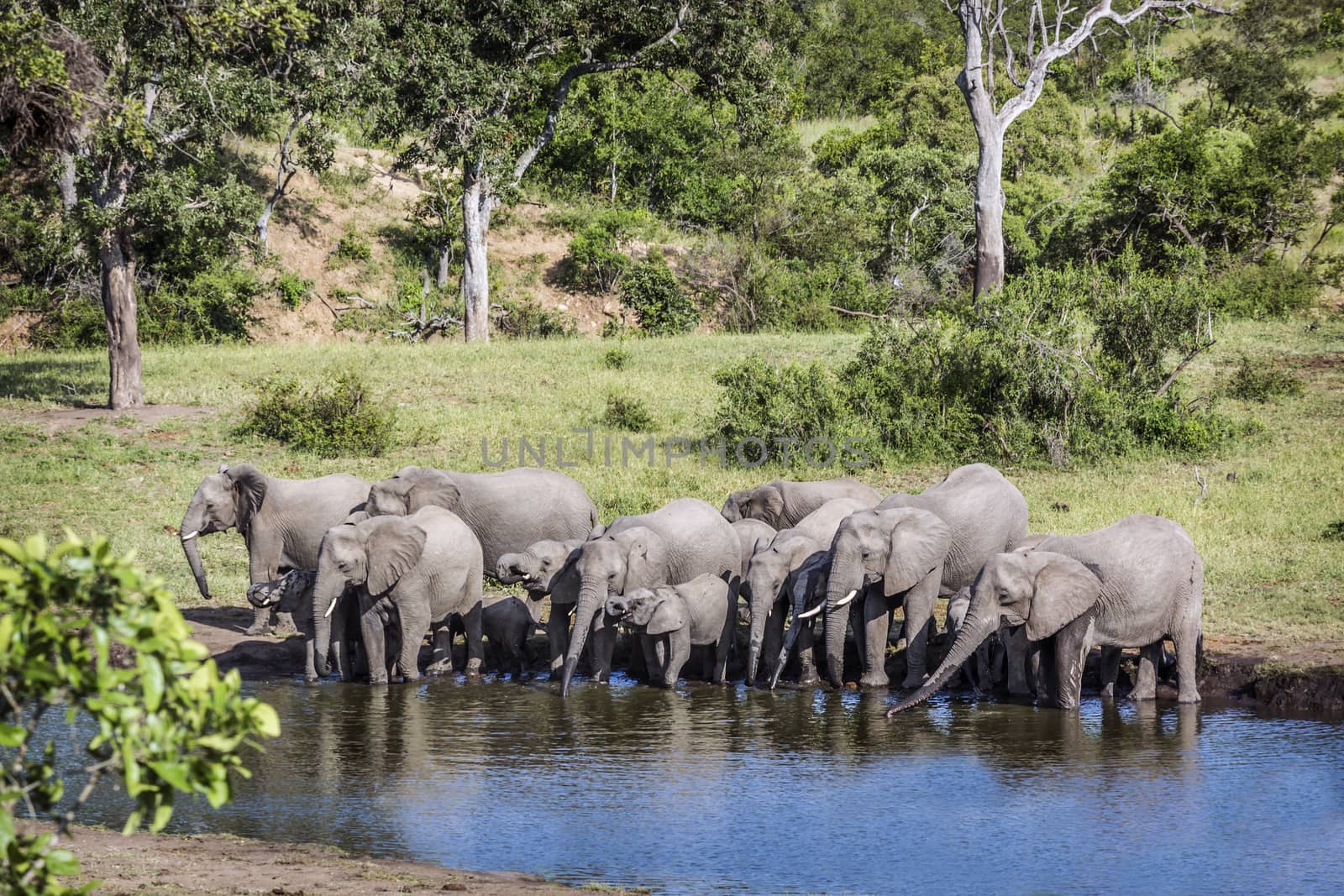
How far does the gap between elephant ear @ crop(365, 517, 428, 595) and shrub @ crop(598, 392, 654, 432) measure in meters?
9.61

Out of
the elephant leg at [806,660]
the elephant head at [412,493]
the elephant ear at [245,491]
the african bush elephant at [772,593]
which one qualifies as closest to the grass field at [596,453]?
the elephant ear at [245,491]

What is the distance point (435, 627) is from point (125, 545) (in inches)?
→ 199

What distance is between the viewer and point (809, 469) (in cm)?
2116

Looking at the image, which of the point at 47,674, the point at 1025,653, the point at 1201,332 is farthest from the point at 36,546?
the point at 1201,332

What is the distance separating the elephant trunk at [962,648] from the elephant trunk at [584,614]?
271cm

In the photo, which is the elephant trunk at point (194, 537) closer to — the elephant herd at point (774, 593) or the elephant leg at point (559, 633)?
the elephant herd at point (774, 593)

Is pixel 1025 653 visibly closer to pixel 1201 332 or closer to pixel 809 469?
pixel 809 469

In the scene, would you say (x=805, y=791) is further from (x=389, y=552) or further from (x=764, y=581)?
(x=389, y=552)

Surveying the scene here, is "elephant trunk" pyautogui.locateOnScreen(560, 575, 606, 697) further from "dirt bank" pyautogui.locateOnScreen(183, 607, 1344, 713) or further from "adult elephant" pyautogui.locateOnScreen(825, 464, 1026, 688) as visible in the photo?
"adult elephant" pyautogui.locateOnScreen(825, 464, 1026, 688)

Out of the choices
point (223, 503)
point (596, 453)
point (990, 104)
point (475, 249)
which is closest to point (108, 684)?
point (223, 503)

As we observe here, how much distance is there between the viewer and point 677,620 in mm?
12953

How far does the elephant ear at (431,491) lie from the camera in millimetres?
15766

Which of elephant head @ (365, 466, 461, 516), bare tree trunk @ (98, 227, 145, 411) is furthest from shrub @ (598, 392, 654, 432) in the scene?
bare tree trunk @ (98, 227, 145, 411)

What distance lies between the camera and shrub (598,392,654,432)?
23125 mm
